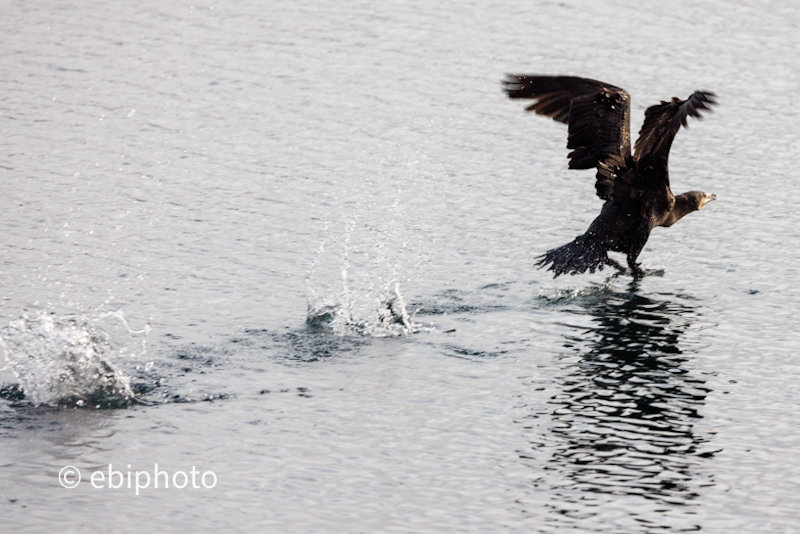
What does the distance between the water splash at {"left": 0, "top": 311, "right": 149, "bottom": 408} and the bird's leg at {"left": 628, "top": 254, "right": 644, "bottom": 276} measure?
16.0 ft

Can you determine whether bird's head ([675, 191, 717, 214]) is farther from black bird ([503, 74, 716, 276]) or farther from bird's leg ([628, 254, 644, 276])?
bird's leg ([628, 254, 644, 276])

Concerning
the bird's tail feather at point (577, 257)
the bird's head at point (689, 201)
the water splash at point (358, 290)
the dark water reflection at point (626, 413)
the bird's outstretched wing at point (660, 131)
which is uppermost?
the bird's outstretched wing at point (660, 131)

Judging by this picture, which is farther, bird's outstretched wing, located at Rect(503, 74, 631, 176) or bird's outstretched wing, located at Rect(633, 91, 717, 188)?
bird's outstretched wing, located at Rect(503, 74, 631, 176)

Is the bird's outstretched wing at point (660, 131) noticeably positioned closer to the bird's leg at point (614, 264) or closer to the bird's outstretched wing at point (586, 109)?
the bird's outstretched wing at point (586, 109)

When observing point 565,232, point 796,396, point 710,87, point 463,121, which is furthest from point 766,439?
point 710,87

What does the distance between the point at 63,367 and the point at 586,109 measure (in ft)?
16.4

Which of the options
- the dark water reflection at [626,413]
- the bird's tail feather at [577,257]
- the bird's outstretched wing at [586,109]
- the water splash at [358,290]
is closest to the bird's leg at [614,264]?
the bird's tail feather at [577,257]

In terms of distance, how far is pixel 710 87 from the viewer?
59.1 feet

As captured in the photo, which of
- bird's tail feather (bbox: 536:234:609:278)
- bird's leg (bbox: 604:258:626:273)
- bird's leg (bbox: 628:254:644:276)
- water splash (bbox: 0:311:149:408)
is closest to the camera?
water splash (bbox: 0:311:149:408)

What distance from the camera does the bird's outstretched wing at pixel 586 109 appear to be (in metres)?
10.8

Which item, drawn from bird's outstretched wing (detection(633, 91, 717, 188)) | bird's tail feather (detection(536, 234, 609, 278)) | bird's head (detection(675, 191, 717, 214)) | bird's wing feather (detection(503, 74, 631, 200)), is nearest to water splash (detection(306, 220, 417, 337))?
bird's tail feather (detection(536, 234, 609, 278))

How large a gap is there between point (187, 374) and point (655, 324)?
4.16 meters

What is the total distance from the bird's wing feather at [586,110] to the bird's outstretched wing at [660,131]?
0.18 m

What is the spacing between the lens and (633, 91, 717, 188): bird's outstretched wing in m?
9.75
